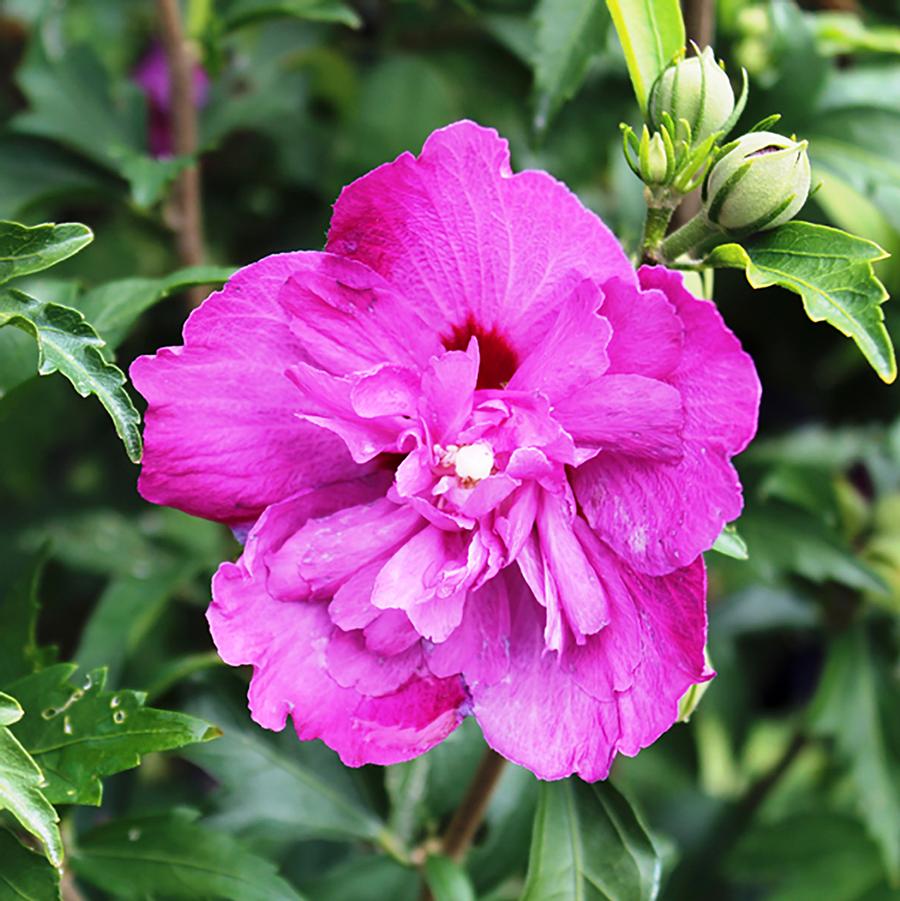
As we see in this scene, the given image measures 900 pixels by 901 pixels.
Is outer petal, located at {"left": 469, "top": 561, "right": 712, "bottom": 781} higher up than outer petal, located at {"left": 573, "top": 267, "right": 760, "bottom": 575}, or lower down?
lower down

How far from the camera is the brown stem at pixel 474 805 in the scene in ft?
2.71

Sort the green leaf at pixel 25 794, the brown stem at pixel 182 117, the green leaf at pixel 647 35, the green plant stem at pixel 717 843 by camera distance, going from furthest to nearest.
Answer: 1. the green plant stem at pixel 717 843
2. the brown stem at pixel 182 117
3. the green leaf at pixel 647 35
4. the green leaf at pixel 25 794

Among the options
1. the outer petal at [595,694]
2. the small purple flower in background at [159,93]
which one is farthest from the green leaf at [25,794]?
the small purple flower in background at [159,93]

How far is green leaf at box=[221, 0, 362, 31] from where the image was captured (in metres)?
1.05

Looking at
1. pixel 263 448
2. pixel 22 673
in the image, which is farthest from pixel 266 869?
pixel 263 448

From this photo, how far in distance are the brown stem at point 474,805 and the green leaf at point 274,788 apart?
0.11 meters

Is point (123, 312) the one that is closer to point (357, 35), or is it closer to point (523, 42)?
point (523, 42)

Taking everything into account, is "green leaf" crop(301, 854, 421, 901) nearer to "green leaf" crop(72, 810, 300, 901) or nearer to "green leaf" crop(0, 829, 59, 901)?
"green leaf" crop(72, 810, 300, 901)

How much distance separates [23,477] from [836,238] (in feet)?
3.96

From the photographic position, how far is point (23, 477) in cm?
158

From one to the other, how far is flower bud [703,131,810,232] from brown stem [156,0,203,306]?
667 mm

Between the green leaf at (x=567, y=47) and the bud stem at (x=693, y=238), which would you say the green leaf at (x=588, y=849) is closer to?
the bud stem at (x=693, y=238)

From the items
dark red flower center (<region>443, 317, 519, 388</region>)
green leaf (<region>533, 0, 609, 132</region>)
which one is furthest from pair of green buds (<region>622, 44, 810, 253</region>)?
green leaf (<region>533, 0, 609, 132</region>)

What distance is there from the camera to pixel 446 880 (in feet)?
2.90
